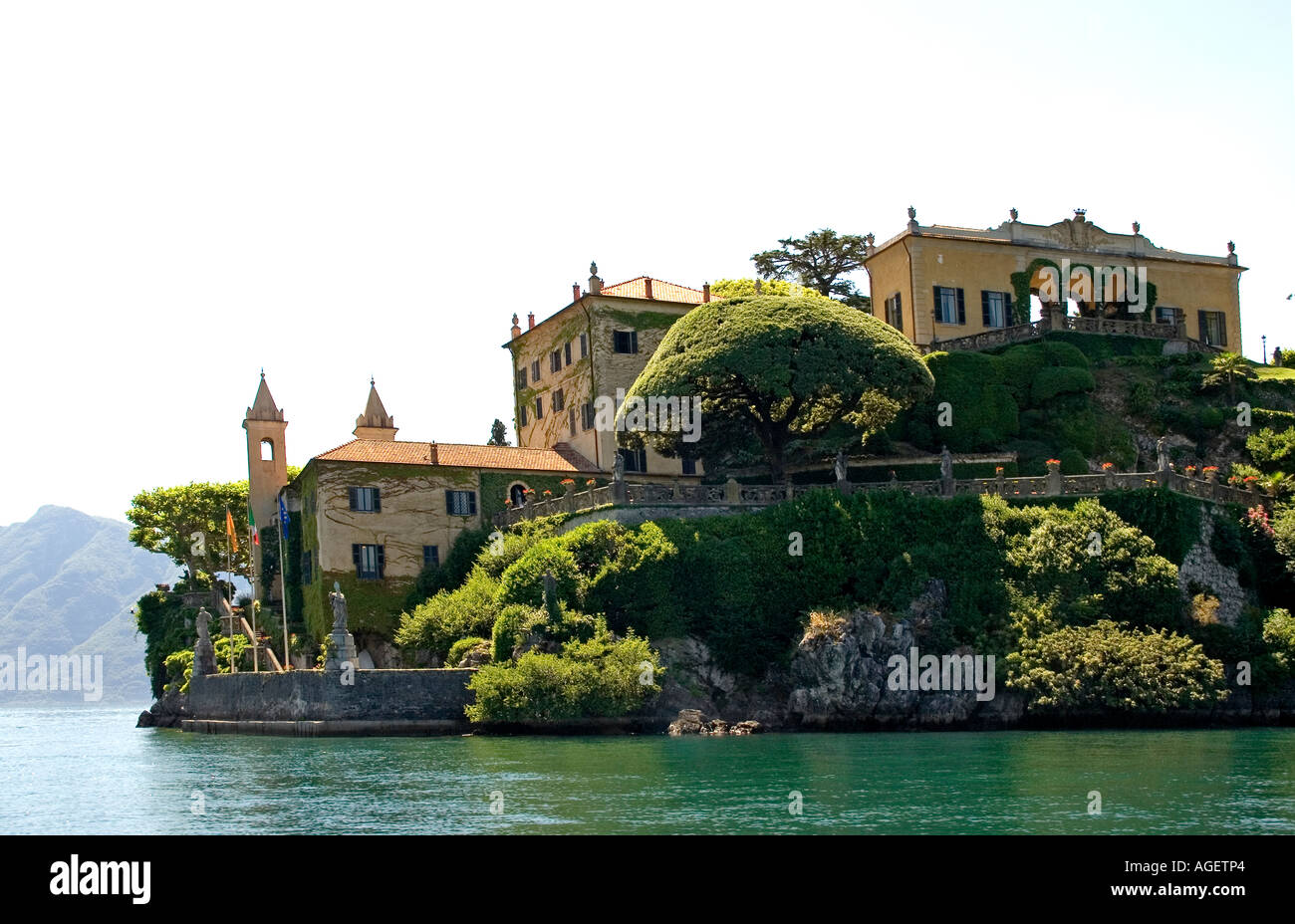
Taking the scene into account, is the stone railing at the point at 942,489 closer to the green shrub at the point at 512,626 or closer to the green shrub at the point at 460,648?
the green shrub at the point at 512,626

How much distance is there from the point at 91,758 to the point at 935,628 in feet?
92.7

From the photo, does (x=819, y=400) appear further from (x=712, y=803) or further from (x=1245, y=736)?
(x=712, y=803)

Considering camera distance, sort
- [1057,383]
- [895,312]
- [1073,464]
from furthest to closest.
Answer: [895,312]
[1057,383]
[1073,464]

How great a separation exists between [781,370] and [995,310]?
697 inches

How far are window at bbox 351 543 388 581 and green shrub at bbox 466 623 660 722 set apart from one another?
13.4 m

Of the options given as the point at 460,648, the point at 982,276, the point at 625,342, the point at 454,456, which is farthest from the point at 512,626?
the point at 982,276

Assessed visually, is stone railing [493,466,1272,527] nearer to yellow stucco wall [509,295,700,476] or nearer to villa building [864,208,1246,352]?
yellow stucco wall [509,295,700,476]

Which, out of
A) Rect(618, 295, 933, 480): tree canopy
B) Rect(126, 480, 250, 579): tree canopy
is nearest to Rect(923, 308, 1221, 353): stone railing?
Rect(618, 295, 933, 480): tree canopy

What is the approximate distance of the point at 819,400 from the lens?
56656 mm

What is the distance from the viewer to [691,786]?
1265 inches

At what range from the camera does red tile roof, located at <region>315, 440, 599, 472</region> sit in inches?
2426

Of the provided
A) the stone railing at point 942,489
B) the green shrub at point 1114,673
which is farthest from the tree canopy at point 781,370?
the green shrub at point 1114,673

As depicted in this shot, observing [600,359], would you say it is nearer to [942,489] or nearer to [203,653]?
[942,489]
